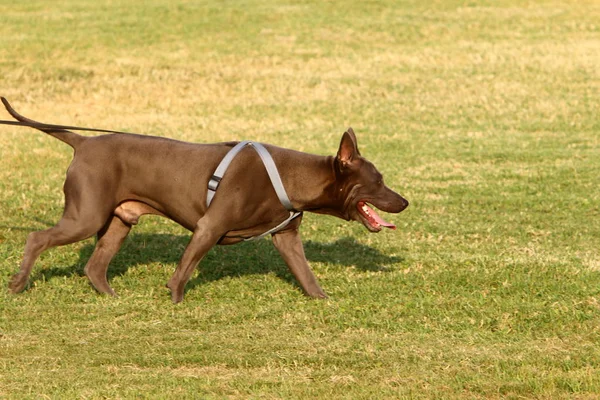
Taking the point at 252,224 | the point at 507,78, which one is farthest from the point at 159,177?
the point at 507,78

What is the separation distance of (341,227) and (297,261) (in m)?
2.98

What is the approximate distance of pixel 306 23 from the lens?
30.3 meters

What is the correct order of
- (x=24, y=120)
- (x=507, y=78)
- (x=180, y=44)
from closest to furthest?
(x=24, y=120) → (x=507, y=78) → (x=180, y=44)

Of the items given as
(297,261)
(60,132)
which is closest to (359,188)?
(297,261)

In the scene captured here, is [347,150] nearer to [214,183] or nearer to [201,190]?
[214,183]

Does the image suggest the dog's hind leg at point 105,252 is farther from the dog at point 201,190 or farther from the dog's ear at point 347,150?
the dog's ear at point 347,150

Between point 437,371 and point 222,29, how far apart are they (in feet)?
77.2

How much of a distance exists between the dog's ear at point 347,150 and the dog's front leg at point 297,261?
84cm

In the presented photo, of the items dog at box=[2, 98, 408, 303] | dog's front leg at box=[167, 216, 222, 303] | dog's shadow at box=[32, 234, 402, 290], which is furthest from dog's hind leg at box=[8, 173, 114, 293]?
dog's shadow at box=[32, 234, 402, 290]

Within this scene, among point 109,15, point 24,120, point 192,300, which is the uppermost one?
point 24,120

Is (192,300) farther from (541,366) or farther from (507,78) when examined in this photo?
(507,78)

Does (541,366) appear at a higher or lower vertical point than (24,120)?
lower

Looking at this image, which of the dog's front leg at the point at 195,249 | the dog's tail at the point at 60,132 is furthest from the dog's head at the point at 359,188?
the dog's tail at the point at 60,132

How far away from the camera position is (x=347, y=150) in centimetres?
808
